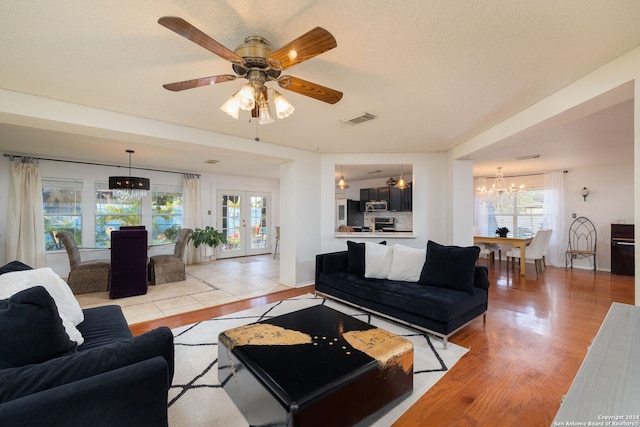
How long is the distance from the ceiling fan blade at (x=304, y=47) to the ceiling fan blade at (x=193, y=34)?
0.24 m

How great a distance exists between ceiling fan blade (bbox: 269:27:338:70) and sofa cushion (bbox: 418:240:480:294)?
2.56m

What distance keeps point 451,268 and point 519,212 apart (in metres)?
6.01

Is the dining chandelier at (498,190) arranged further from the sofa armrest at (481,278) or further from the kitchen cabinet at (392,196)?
the sofa armrest at (481,278)

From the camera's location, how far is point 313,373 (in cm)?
157

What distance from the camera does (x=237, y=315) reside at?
11.1 ft

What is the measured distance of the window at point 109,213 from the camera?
19.7ft

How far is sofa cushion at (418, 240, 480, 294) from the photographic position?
2.93 meters

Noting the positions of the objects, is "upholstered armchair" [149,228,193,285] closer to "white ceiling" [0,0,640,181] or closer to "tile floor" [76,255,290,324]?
"tile floor" [76,255,290,324]

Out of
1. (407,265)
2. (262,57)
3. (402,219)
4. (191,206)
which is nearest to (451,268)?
(407,265)

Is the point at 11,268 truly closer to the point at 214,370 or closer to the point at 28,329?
the point at 28,329

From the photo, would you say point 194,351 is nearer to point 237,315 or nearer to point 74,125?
point 237,315

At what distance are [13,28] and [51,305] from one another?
1687 millimetres

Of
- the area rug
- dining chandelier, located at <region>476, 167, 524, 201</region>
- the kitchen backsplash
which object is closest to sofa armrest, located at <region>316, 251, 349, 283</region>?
the area rug

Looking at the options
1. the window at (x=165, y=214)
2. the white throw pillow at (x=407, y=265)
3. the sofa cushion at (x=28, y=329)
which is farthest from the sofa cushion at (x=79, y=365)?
the window at (x=165, y=214)
